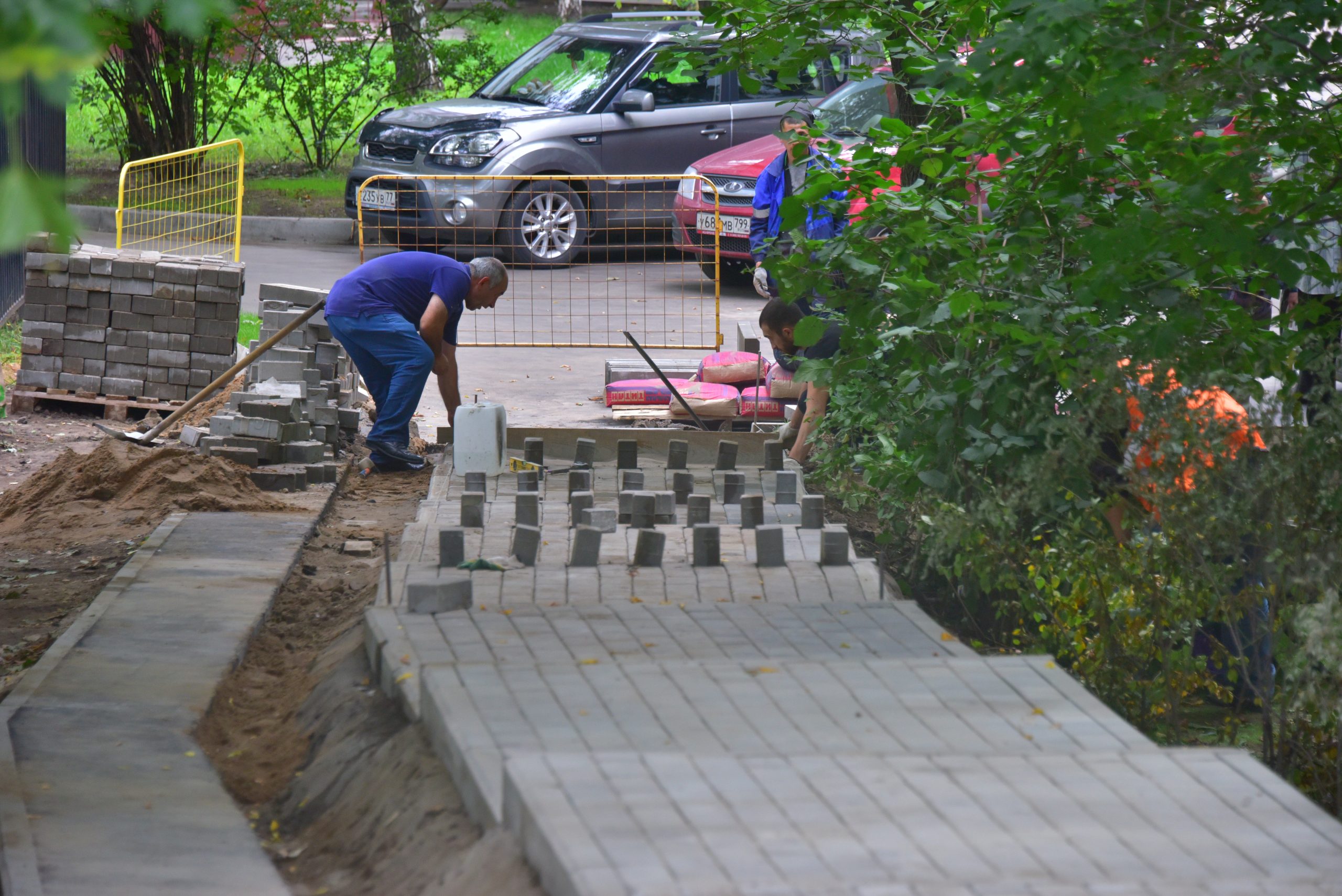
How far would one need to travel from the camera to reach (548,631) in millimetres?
4512

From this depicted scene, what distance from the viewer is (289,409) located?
26.9 feet

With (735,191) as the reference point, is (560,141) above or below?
above

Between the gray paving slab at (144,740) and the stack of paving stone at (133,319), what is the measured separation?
3.25 meters

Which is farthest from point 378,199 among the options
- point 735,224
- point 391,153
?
point 735,224

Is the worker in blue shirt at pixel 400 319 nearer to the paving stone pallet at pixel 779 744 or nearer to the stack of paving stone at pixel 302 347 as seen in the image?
the stack of paving stone at pixel 302 347

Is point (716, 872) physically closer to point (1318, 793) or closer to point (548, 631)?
point (548, 631)

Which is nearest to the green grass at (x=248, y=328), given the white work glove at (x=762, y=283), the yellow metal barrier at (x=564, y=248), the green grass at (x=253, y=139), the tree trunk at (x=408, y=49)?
the yellow metal barrier at (x=564, y=248)

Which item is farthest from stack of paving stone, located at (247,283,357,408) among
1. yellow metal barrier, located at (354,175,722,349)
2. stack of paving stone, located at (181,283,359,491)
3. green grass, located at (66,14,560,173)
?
green grass, located at (66,14,560,173)

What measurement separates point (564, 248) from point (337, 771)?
9.68 meters

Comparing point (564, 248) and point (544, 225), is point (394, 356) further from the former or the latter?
point (564, 248)

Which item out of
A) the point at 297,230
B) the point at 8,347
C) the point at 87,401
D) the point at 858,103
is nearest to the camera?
the point at 87,401

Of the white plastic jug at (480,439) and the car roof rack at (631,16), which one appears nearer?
the white plastic jug at (480,439)

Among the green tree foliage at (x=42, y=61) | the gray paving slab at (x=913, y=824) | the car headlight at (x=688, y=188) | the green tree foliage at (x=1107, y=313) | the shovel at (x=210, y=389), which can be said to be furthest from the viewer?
the car headlight at (x=688, y=188)

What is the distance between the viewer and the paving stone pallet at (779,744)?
9.00ft
